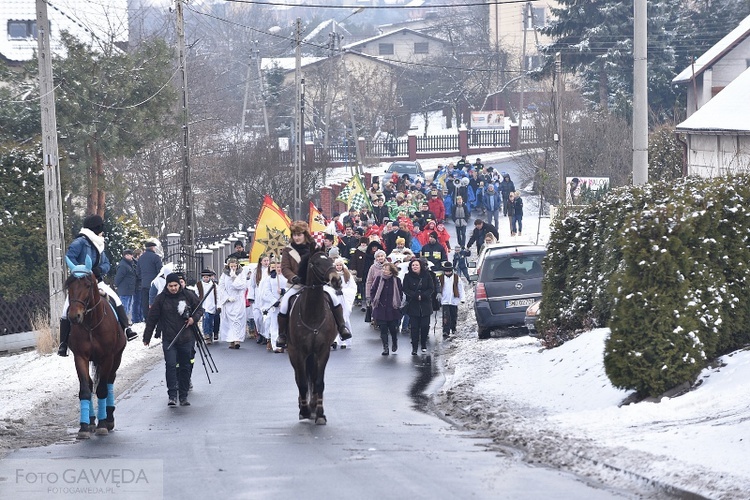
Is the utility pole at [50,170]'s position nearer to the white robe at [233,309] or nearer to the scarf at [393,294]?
the white robe at [233,309]

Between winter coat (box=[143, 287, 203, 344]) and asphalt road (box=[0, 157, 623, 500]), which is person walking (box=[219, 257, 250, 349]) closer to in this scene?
asphalt road (box=[0, 157, 623, 500])

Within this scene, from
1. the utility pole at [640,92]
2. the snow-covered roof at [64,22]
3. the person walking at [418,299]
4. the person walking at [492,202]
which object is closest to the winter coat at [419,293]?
the person walking at [418,299]

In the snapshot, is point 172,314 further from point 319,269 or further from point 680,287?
point 680,287

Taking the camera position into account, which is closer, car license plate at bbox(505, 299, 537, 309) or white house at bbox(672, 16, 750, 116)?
car license plate at bbox(505, 299, 537, 309)

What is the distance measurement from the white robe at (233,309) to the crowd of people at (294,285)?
18mm

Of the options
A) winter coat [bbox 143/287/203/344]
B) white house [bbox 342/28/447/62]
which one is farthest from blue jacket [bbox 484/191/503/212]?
white house [bbox 342/28/447/62]

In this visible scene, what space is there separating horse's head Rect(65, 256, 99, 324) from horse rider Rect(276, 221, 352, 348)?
2052 mm

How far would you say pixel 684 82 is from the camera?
59000 millimetres

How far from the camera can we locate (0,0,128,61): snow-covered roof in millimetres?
38562

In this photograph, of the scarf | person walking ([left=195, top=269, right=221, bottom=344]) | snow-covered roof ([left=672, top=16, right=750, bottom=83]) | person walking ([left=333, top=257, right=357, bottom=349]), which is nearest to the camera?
the scarf

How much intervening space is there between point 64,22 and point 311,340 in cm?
3314

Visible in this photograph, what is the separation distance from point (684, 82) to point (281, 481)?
170ft

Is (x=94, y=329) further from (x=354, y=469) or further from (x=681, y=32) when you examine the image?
(x=681, y=32)

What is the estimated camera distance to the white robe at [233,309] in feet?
77.7
